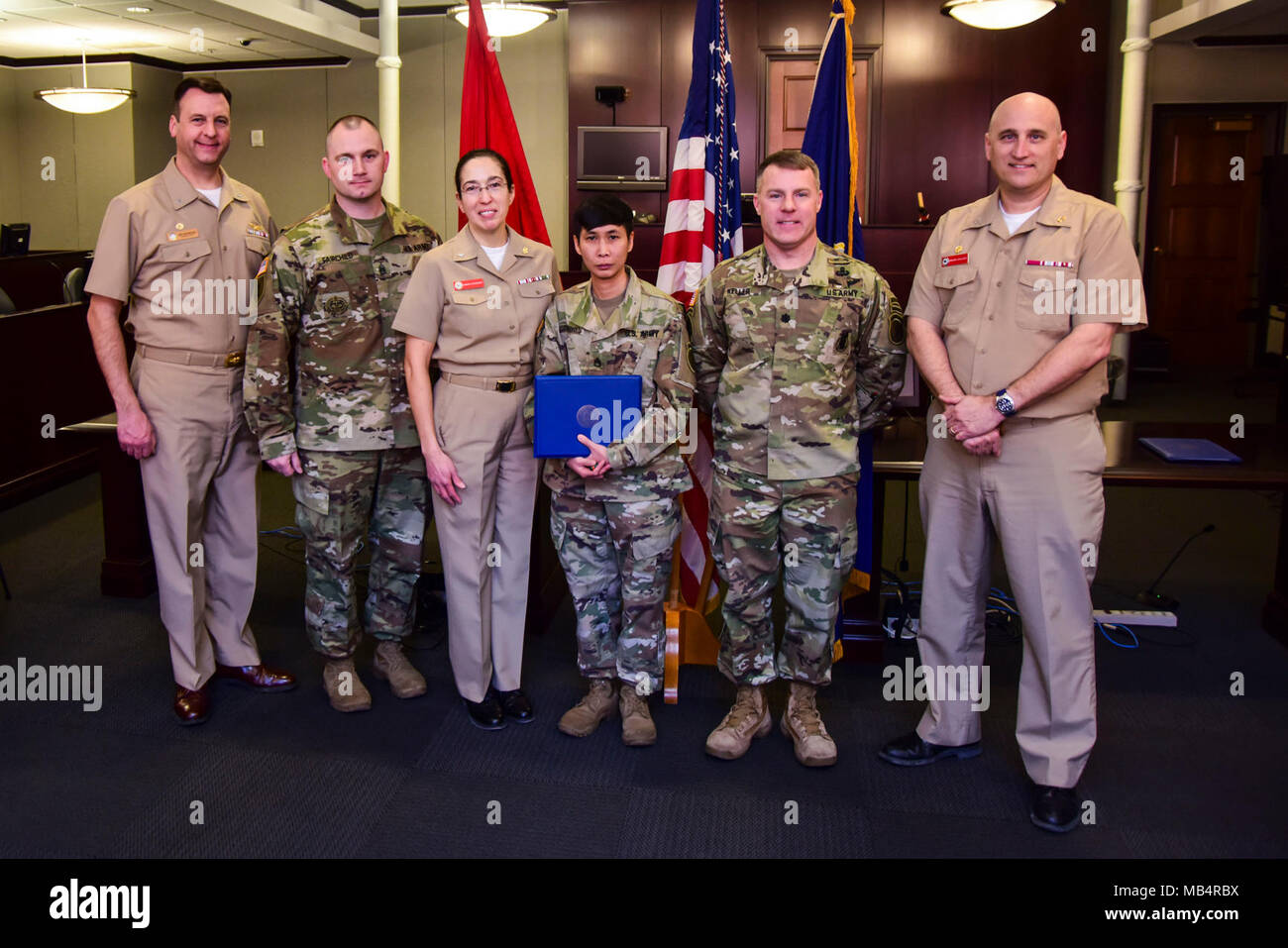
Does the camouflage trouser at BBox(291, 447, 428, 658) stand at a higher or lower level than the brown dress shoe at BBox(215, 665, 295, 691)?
higher

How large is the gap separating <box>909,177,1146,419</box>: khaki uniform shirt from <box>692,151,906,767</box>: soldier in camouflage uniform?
0.23m

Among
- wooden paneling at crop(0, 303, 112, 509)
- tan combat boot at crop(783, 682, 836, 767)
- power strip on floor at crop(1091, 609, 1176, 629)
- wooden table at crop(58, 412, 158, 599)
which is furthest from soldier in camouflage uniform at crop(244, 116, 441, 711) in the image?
wooden paneling at crop(0, 303, 112, 509)

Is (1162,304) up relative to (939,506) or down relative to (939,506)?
up

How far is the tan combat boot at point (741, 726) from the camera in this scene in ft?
9.66

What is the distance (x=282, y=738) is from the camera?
10.0 feet

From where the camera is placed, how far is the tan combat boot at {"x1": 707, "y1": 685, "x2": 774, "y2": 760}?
295 cm

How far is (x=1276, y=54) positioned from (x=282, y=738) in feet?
31.7

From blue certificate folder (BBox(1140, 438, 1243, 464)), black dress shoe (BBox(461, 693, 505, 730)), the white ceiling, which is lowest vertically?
black dress shoe (BBox(461, 693, 505, 730))

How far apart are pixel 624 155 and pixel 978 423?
6911 millimetres

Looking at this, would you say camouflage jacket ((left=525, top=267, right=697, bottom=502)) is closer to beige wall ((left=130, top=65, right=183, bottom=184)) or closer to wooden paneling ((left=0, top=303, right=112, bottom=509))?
wooden paneling ((left=0, top=303, right=112, bottom=509))

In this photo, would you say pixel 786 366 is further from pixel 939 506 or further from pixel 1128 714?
Result: pixel 1128 714

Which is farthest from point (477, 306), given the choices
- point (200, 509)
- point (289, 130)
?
point (289, 130)

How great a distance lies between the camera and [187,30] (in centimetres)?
864
